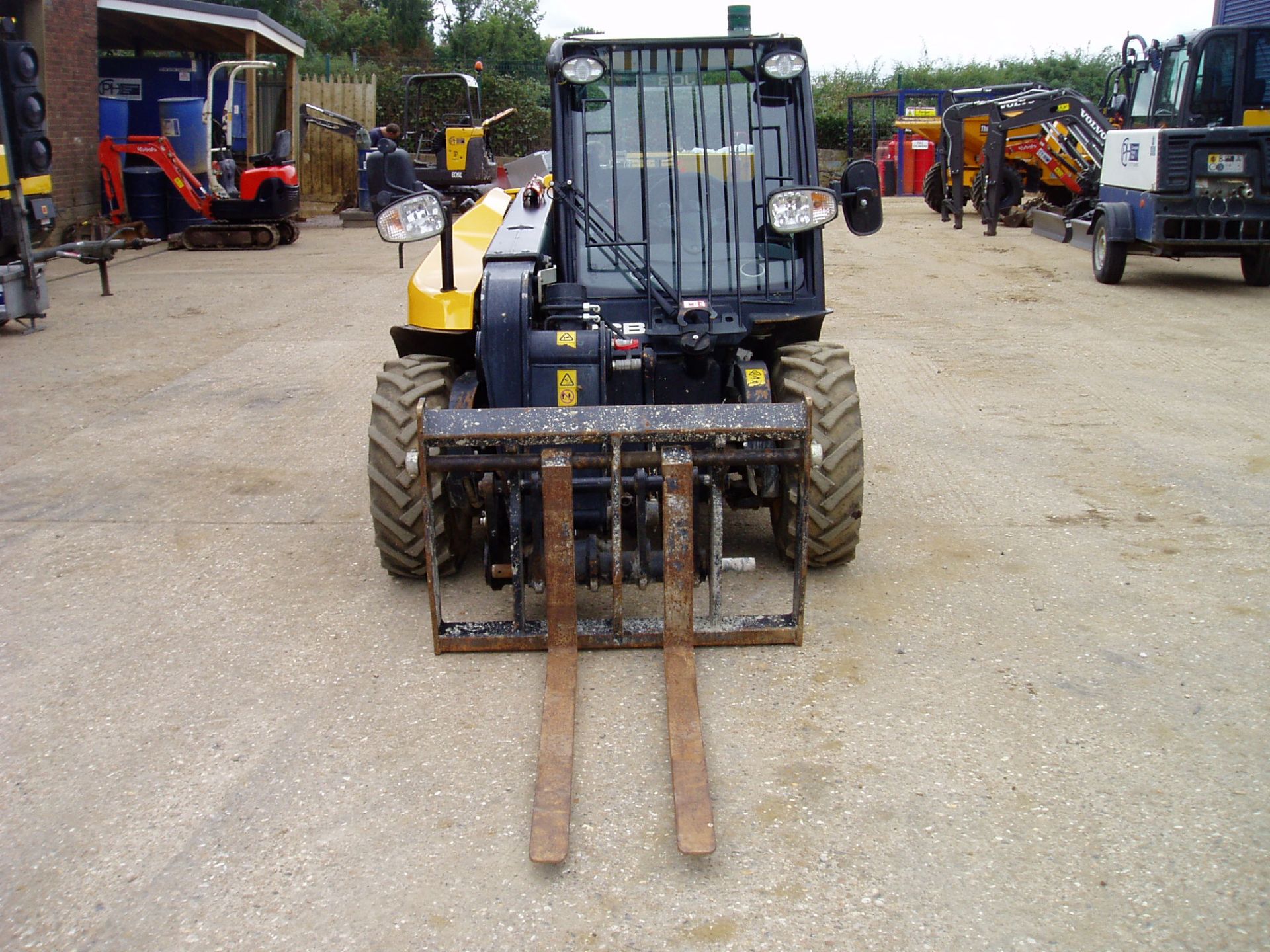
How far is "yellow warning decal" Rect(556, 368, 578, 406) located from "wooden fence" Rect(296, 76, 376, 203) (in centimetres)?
1948

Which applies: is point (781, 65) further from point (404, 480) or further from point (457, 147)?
point (457, 147)

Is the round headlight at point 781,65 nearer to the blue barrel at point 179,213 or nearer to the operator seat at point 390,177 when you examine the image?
the operator seat at point 390,177

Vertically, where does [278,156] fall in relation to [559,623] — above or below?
above

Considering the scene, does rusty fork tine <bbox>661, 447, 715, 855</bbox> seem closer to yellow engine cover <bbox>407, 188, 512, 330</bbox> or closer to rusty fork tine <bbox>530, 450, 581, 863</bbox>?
rusty fork tine <bbox>530, 450, 581, 863</bbox>

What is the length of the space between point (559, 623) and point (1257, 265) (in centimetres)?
1188

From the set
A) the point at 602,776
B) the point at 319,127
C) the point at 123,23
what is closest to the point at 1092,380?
the point at 602,776

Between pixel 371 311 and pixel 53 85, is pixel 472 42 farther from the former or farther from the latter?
pixel 371 311

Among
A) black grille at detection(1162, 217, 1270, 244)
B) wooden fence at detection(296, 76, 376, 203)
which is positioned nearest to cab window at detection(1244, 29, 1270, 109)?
black grille at detection(1162, 217, 1270, 244)

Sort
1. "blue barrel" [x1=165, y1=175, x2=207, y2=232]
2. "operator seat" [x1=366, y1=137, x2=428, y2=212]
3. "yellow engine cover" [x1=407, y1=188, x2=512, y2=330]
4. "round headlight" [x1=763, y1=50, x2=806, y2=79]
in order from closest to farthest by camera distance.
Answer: "operator seat" [x1=366, y1=137, x2=428, y2=212] → "yellow engine cover" [x1=407, y1=188, x2=512, y2=330] → "round headlight" [x1=763, y1=50, x2=806, y2=79] → "blue barrel" [x1=165, y1=175, x2=207, y2=232]

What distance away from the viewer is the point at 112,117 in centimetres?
1855

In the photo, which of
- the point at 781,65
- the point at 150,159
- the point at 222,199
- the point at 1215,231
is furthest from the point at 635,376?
the point at 150,159

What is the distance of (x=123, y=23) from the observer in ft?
61.9

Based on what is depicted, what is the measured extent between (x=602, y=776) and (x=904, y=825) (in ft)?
3.05

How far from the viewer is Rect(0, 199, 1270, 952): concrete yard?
3186 millimetres
